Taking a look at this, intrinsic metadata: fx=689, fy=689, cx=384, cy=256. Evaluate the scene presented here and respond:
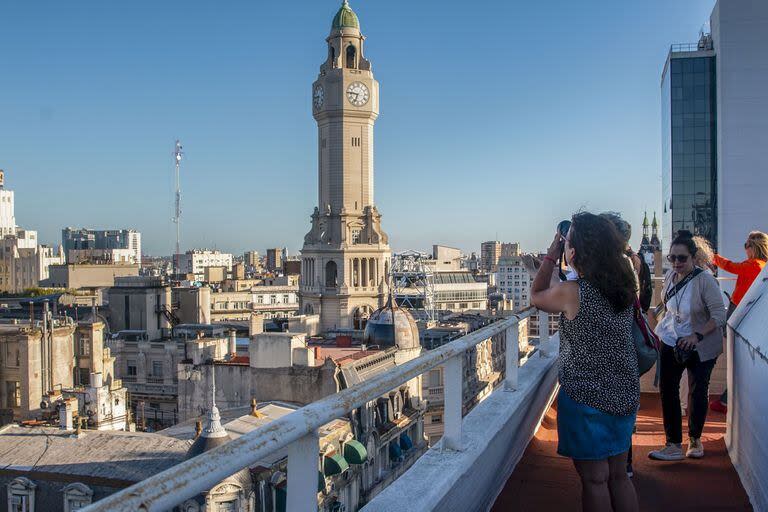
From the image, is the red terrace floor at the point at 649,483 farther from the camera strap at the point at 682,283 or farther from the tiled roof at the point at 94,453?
the tiled roof at the point at 94,453

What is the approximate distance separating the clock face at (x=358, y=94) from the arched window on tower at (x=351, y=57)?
189cm

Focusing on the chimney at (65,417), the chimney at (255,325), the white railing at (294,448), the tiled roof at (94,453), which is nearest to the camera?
the white railing at (294,448)

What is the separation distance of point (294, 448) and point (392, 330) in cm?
2632

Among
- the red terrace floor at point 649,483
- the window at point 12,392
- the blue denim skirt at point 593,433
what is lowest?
the window at point 12,392

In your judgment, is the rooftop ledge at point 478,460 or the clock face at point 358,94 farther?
the clock face at point 358,94

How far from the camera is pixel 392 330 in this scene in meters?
28.4

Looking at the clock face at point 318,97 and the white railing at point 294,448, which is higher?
the clock face at point 318,97

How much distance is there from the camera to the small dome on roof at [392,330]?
28250 millimetres

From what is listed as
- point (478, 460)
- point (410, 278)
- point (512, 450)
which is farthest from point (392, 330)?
point (410, 278)

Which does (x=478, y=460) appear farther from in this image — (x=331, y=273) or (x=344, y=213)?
(x=331, y=273)

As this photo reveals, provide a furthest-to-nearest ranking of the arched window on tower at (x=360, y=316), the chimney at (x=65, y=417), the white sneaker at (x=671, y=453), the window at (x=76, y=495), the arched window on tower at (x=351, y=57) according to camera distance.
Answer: the arched window on tower at (x=351, y=57) < the arched window on tower at (x=360, y=316) < the chimney at (x=65, y=417) < the window at (x=76, y=495) < the white sneaker at (x=671, y=453)

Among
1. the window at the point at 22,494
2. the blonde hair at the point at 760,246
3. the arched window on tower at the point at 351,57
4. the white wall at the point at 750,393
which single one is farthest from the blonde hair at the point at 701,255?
the arched window on tower at the point at 351,57

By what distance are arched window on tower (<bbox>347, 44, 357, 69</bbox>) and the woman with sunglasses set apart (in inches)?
1819

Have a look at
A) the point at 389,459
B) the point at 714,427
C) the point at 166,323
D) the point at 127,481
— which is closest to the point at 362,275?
the point at 166,323
